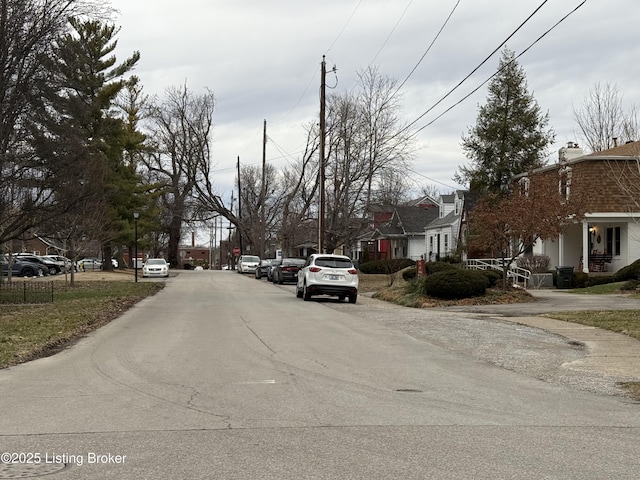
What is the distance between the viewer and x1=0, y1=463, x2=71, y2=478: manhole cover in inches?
218

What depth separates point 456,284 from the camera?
23984 millimetres

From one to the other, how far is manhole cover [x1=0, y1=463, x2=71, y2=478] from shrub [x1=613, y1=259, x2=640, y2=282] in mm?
26635

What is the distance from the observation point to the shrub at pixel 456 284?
2405cm

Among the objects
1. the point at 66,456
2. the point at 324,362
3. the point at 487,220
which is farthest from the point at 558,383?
the point at 487,220

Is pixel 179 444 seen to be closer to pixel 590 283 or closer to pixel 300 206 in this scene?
pixel 590 283

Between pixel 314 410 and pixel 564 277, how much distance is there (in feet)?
89.4

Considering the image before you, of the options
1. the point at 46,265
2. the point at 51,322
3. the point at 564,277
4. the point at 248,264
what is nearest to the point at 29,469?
the point at 51,322

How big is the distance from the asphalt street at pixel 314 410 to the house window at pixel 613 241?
23240 millimetres

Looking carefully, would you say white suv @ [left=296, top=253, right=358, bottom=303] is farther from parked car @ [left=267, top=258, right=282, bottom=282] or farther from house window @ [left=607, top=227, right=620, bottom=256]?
parked car @ [left=267, top=258, right=282, bottom=282]

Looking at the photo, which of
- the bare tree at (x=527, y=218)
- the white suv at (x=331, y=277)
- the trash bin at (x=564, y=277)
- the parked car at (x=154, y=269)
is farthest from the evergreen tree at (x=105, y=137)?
the trash bin at (x=564, y=277)

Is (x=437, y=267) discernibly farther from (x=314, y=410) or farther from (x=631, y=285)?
(x=314, y=410)

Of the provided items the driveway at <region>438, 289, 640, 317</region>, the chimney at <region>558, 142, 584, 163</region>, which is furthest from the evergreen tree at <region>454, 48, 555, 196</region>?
the driveway at <region>438, 289, 640, 317</region>

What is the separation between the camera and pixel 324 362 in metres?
11.6

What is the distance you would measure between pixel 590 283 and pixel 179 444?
29156 mm
